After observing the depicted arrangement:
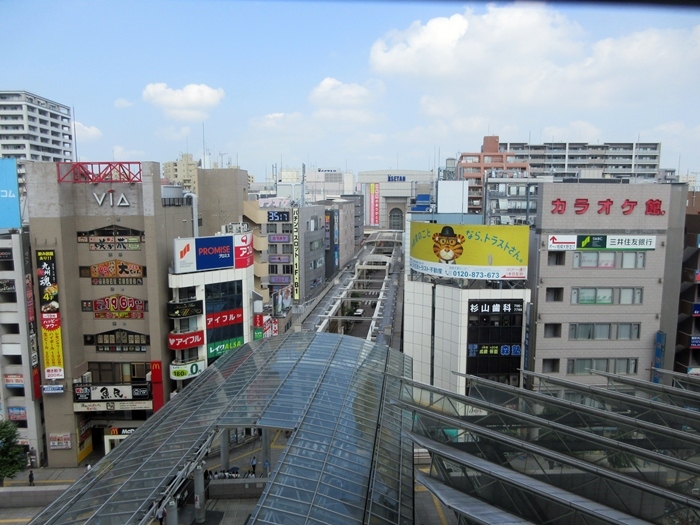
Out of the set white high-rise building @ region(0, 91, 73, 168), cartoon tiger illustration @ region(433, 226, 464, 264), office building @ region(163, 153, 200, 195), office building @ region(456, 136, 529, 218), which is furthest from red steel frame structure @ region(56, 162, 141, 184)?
office building @ region(163, 153, 200, 195)

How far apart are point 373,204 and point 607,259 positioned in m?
81.6

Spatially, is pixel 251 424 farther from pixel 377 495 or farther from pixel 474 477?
pixel 474 477

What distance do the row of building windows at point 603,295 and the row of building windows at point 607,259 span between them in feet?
3.13

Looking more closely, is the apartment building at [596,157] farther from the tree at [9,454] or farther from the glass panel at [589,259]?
the tree at [9,454]

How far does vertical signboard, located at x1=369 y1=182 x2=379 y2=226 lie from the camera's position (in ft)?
320

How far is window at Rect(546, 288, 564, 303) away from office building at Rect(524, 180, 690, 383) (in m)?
0.04

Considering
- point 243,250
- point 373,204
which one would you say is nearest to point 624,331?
point 243,250

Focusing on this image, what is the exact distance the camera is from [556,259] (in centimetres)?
2228

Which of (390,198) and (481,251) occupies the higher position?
(390,198)

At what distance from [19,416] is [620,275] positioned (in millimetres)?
26222

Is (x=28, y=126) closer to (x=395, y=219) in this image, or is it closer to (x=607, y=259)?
(x=395, y=219)

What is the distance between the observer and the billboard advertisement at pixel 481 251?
→ 21.3 meters

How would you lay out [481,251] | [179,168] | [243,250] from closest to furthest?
[481,251]
[243,250]
[179,168]

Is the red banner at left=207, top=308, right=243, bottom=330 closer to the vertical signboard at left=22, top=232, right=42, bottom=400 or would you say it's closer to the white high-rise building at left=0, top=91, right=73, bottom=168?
the vertical signboard at left=22, top=232, right=42, bottom=400
